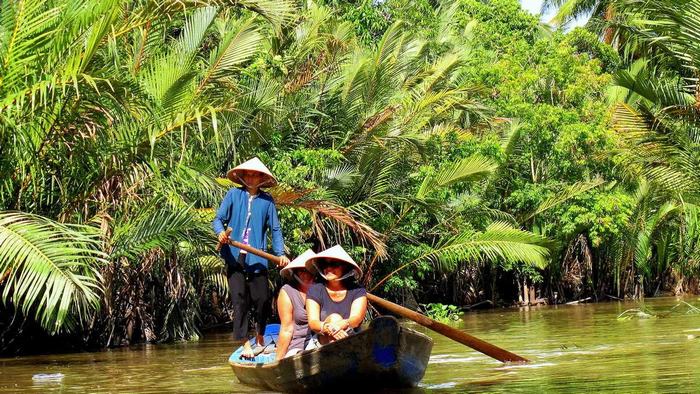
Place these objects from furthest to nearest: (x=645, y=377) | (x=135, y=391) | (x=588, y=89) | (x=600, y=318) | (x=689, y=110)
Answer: (x=588, y=89)
(x=600, y=318)
(x=689, y=110)
(x=135, y=391)
(x=645, y=377)

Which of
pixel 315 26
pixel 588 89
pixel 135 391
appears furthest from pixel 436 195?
pixel 135 391

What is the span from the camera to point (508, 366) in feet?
35.7

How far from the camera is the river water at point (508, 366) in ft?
30.0

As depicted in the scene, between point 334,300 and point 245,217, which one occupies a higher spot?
point 245,217

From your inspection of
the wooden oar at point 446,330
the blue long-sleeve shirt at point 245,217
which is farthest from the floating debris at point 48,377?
the wooden oar at point 446,330

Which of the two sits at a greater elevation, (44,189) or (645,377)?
(44,189)

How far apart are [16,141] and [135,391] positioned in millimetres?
3369

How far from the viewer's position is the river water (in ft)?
30.0

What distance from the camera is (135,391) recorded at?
10.3 meters

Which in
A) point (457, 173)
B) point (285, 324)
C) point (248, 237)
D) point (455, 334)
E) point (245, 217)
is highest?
point (457, 173)

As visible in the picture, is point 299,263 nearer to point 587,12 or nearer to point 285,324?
point 285,324

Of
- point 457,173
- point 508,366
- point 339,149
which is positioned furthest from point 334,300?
point 457,173

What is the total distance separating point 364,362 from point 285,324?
1054 millimetres

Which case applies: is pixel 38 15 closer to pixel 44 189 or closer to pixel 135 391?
pixel 44 189
